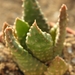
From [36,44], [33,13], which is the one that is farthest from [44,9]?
[36,44]

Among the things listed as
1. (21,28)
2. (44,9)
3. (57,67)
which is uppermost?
(44,9)

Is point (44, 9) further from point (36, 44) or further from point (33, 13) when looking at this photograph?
point (36, 44)

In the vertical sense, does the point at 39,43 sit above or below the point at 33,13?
below

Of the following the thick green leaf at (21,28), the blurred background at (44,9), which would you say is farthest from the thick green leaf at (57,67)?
the blurred background at (44,9)

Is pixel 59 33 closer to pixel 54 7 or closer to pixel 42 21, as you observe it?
pixel 42 21

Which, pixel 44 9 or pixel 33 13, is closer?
pixel 33 13

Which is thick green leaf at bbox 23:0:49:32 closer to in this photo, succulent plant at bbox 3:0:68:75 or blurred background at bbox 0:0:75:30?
succulent plant at bbox 3:0:68:75
